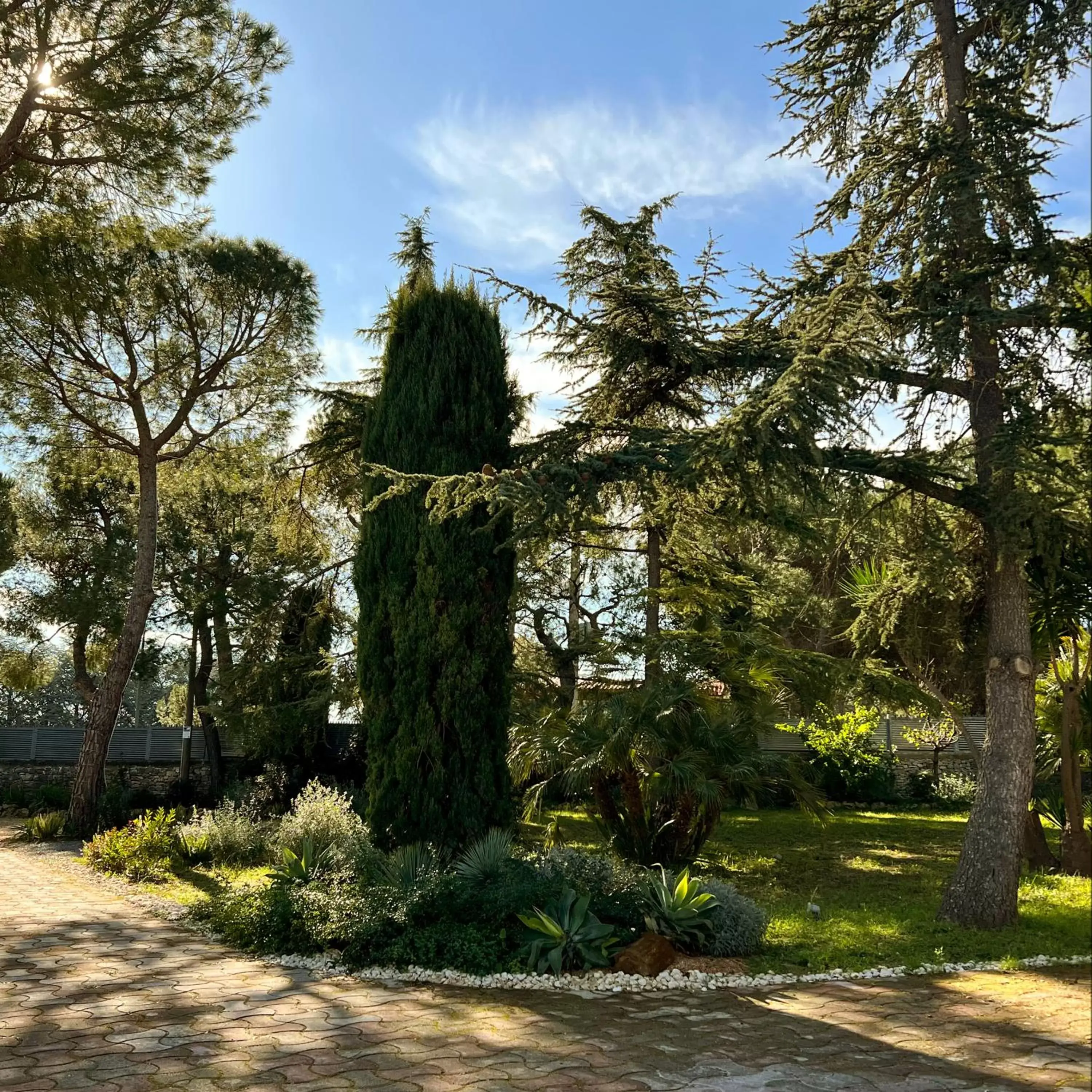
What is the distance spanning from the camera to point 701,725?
33.6 feet

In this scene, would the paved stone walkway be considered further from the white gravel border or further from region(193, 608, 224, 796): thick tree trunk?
region(193, 608, 224, 796): thick tree trunk

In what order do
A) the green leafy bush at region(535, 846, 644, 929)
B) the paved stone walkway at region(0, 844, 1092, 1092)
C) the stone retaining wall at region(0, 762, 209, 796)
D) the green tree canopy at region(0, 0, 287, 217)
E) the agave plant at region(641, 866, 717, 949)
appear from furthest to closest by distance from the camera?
the stone retaining wall at region(0, 762, 209, 796) < the green tree canopy at region(0, 0, 287, 217) < the green leafy bush at region(535, 846, 644, 929) < the agave plant at region(641, 866, 717, 949) < the paved stone walkway at region(0, 844, 1092, 1092)

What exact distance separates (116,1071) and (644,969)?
323 centimetres

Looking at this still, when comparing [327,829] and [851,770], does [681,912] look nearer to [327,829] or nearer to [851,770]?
[327,829]

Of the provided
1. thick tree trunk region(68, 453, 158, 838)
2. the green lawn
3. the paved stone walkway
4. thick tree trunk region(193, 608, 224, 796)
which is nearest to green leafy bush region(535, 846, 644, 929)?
the green lawn

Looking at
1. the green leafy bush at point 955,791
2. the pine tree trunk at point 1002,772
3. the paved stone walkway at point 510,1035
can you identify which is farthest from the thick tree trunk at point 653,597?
the green leafy bush at point 955,791

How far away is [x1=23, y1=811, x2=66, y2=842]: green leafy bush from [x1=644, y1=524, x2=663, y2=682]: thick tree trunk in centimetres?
1118

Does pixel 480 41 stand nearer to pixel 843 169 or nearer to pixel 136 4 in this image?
pixel 843 169

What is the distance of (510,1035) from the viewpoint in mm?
4926

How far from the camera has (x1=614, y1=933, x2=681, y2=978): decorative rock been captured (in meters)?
6.14

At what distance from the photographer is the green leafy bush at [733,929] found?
664cm

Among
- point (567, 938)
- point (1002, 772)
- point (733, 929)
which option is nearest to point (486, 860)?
point (567, 938)

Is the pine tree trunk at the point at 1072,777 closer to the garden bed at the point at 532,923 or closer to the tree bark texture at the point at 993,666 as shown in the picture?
the garden bed at the point at 532,923

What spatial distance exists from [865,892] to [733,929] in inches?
147
